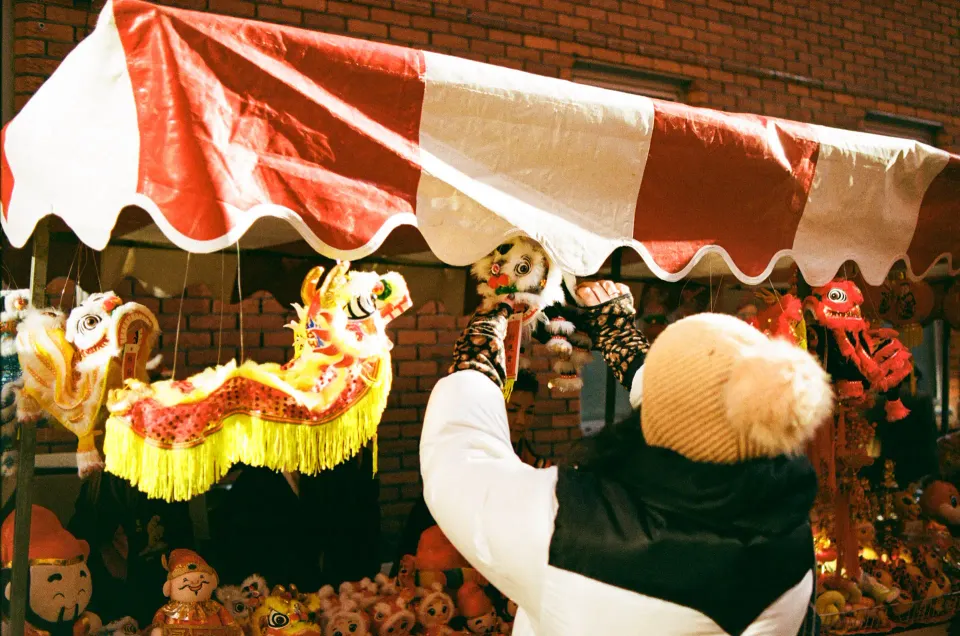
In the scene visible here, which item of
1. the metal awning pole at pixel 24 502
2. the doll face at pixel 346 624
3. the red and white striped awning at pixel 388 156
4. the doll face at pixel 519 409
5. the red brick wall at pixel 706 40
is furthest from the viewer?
the red brick wall at pixel 706 40

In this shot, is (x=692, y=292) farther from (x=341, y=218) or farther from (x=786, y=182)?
(x=341, y=218)

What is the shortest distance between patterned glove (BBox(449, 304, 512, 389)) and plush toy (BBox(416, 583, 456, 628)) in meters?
1.37

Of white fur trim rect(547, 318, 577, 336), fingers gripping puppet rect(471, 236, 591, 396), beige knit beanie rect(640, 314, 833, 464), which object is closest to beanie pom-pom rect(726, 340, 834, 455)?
beige knit beanie rect(640, 314, 833, 464)

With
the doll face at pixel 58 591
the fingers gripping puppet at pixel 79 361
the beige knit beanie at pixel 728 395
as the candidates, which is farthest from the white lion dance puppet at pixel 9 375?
the beige knit beanie at pixel 728 395

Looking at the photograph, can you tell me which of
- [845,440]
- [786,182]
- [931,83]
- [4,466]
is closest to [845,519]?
[845,440]

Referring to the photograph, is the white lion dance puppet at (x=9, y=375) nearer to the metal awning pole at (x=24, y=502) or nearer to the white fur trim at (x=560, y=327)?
the metal awning pole at (x=24, y=502)

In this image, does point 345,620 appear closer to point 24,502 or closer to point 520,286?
point 24,502

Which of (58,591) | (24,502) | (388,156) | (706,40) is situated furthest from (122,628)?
(706,40)

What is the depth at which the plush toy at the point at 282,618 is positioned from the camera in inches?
106

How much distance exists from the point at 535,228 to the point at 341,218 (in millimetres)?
572

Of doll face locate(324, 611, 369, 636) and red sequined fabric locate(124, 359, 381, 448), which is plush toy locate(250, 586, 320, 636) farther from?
red sequined fabric locate(124, 359, 381, 448)

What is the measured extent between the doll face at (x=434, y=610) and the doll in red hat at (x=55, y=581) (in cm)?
116

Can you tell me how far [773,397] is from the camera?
4.03 feet

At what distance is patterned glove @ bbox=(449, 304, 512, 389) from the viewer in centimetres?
183
